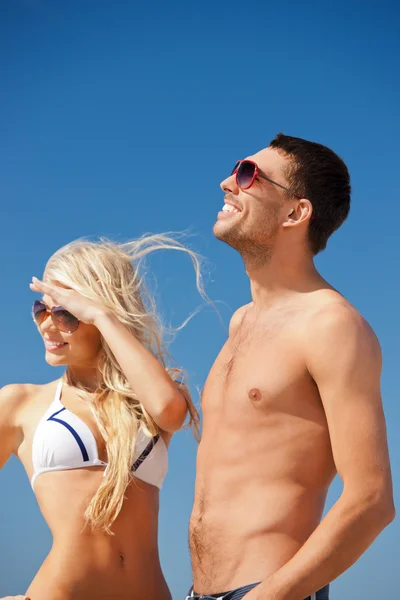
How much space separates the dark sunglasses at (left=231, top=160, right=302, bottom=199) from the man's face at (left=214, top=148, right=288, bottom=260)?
18mm

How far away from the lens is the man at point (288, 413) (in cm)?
345

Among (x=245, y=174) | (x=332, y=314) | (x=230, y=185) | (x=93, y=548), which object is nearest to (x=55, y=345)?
(x=93, y=548)

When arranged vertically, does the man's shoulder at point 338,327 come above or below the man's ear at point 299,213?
below

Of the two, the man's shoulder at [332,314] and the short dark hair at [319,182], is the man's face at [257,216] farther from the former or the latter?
the man's shoulder at [332,314]

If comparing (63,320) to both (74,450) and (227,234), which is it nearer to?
(74,450)

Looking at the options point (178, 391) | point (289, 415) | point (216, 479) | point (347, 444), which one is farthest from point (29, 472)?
point (347, 444)

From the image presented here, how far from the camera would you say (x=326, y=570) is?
3.39 meters

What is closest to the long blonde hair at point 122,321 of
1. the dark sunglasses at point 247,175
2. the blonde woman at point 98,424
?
the blonde woman at point 98,424

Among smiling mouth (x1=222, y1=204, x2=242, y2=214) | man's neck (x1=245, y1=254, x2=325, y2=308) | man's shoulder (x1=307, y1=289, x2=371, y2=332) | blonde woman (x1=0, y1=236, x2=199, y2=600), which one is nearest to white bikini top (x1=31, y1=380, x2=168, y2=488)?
blonde woman (x1=0, y1=236, x2=199, y2=600)

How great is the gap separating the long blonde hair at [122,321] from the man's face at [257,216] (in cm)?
89

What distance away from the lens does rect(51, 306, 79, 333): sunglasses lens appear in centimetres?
512

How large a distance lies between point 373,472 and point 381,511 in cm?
16

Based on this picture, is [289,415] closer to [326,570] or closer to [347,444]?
[347,444]

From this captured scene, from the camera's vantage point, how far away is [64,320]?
16.8 ft
